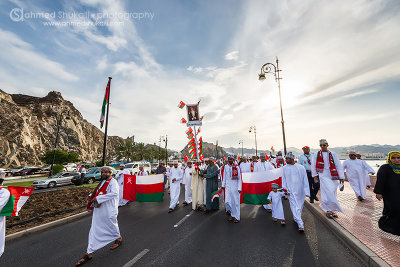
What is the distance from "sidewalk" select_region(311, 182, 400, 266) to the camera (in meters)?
3.20

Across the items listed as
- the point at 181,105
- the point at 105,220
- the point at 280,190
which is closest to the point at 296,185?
the point at 280,190

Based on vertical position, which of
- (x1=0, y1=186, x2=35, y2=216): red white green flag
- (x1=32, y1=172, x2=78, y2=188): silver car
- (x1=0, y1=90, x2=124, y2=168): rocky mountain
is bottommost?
(x1=32, y1=172, x2=78, y2=188): silver car

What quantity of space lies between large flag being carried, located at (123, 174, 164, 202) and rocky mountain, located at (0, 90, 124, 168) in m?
18.1

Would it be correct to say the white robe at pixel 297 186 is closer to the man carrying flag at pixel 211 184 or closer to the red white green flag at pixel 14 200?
the man carrying flag at pixel 211 184

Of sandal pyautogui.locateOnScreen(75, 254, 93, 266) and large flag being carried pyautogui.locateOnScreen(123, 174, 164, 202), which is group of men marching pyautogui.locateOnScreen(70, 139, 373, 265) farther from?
large flag being carried pyautogui.locateOnScreen(123, 174, 164, 202)

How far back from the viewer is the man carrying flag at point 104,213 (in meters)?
3.82

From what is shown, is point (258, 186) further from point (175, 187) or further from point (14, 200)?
point (14, 200)

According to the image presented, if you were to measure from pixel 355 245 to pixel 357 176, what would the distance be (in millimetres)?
5479

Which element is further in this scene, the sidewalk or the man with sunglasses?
the man with sunglasses

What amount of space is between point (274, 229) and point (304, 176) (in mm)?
1659

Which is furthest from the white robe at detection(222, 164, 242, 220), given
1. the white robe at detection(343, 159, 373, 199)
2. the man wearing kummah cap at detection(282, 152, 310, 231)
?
the white robe at detection(343, 159, 373, 199)

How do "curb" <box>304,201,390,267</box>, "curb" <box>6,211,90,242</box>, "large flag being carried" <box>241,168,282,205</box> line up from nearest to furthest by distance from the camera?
"curb" <box>304,201,390,267</box> → "curb" <box>6,211,90,242</box> → "large flag being carried" <box>241,168,282,205</box>

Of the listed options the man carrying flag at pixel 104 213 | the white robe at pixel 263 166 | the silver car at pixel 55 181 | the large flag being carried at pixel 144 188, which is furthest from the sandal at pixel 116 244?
the silver car at pixel 55 181

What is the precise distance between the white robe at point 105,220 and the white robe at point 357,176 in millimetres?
8764
